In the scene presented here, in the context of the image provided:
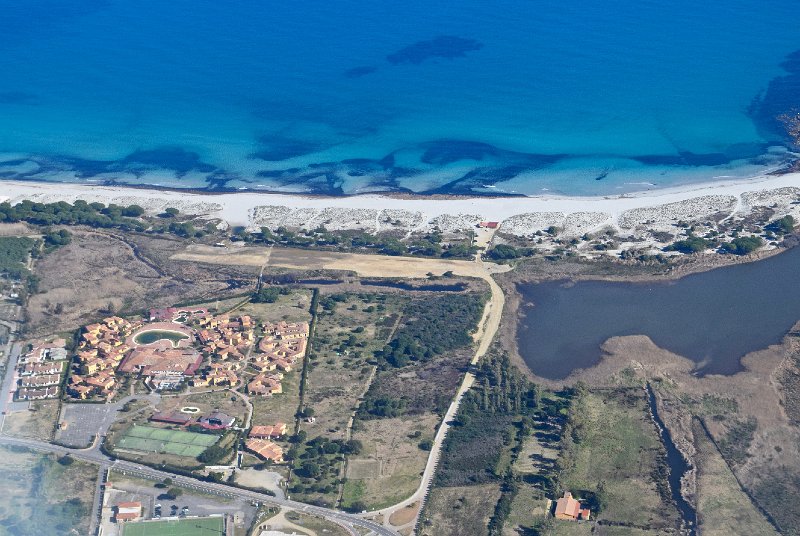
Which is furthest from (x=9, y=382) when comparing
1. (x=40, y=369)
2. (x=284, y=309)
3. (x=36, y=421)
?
(x=284, y=309)

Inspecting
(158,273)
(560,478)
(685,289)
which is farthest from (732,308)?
(158,273)

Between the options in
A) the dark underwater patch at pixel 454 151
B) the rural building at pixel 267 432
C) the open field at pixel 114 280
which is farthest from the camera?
the dark underwater patch at pixel 454 151

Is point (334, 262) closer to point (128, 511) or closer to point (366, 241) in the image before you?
point (366, 241)

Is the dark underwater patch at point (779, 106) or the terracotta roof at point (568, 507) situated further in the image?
the dark underwater patch at point (779, 106)

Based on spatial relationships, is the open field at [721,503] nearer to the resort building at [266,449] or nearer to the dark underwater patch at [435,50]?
the resort building at [266,449]

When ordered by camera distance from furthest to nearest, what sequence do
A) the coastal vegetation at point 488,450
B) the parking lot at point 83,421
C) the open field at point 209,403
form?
the open field at point 209,403 → the parking lot at point 83,421 → the coastal vegetation at point 488,450

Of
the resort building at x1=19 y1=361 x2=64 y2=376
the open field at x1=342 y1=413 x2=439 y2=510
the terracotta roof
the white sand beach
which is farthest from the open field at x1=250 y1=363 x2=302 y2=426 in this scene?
the white sand beach

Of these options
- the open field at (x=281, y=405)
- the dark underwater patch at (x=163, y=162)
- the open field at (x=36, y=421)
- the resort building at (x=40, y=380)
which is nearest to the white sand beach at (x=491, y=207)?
the dark underwater patch at (x=163, y=162)
